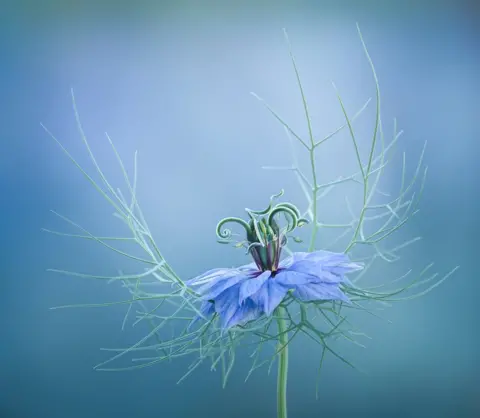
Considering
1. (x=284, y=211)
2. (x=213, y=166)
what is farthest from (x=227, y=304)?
(x=213, y=166)

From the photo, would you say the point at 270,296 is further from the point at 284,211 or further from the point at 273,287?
the point at 284,211

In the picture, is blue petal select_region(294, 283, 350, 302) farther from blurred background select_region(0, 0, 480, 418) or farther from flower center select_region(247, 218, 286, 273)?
blurred background select_region(0, 0, 480, 418)

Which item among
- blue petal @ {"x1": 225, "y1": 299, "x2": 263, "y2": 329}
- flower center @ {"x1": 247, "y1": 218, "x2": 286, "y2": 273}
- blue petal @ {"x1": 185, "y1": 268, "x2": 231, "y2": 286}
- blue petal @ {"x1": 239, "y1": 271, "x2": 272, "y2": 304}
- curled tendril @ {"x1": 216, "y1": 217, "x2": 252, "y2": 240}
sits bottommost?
blue petal @ {"x1": 225, "y1": 299, "x2": 263, "y2": 329}

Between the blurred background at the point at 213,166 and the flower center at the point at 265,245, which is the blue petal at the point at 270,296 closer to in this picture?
the flower center at the point at 265,245

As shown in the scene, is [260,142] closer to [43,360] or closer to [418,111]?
[418,111]

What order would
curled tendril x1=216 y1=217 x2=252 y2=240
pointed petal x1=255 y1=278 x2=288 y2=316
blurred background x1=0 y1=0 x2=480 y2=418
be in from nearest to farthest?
1. pointed petal x1=255 y1=278 x2=288 y2=316
2. curled tendril x1=216 y1=217 x2=252 y2=240
3. blurred background x1=0 y1=0 x2=480 y2=418

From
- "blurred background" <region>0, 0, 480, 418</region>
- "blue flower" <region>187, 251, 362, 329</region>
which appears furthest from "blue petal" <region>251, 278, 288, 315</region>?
"blurred background" <region>0, 0, 480, 418</region>

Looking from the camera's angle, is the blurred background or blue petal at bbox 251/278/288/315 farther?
the blurred background

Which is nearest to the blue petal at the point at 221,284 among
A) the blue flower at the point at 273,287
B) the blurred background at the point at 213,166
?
the blue flower at the point at 273,287
